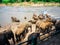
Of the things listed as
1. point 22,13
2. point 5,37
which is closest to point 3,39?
point 5,37

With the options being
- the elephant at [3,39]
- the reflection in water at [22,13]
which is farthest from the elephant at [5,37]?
the reflection in water at [22,13]

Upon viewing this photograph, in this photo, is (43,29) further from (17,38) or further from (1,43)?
(1,43)

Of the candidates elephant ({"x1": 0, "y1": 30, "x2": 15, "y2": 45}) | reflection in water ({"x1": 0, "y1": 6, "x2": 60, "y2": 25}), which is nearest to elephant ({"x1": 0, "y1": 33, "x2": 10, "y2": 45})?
elephant ({"x1": 0, "y1": 30, "x2": 15, "y2": 45})

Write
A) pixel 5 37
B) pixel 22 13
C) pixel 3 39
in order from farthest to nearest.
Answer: pixel 22 13
pixel 5 37
pixel 3 39

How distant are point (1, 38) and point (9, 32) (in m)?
0.60

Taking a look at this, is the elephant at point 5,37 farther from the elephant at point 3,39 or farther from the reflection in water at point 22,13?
the reflection in water at point 22,13

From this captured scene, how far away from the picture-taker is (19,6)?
1244 inches

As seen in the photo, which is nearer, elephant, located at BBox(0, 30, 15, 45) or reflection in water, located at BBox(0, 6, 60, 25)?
elephant, located at BBox(0, 30, 15, 45)

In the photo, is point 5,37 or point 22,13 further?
point 22,13

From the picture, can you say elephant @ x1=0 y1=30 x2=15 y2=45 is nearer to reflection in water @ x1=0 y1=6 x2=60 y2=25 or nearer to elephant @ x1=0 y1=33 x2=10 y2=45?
elephant @ x1=0 y1=33 x2=10 y2=45

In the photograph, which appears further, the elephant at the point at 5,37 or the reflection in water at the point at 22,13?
the reflection in water at the point at 22,13

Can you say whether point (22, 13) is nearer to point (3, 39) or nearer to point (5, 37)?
point (5, 37)

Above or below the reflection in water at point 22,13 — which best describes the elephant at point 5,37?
above

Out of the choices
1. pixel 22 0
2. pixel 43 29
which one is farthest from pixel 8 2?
pixel 43 29
